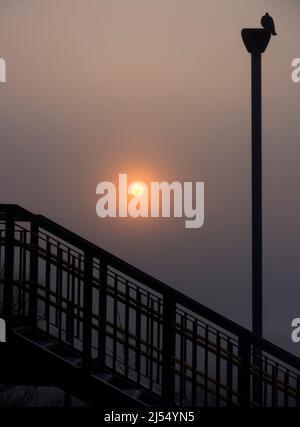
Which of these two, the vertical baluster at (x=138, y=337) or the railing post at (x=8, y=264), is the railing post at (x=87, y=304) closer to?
the vertical baluster at (x=138, y=337)

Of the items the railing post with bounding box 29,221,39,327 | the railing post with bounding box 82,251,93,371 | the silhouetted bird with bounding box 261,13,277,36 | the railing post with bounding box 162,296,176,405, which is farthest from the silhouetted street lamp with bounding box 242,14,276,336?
the railing post with bounding box 29,221,39,327

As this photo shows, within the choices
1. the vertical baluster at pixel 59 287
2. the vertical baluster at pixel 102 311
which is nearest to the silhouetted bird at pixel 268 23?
the vertical baluster at pixel 59 287

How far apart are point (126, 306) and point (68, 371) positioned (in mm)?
768

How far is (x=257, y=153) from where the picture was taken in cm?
959

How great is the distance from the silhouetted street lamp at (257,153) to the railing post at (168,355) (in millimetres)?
2260

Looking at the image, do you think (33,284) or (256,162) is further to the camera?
(256,162)

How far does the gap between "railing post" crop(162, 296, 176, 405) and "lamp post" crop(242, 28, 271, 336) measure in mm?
2254

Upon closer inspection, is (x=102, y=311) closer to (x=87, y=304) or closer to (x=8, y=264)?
(x=87, y=304)

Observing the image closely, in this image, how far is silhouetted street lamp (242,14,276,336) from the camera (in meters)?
9.22

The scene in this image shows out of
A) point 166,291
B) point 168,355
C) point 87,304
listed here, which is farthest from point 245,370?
point 87,304

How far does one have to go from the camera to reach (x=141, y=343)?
300 inches

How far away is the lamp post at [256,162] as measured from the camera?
9219mm

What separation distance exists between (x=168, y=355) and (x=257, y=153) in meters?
3.40
